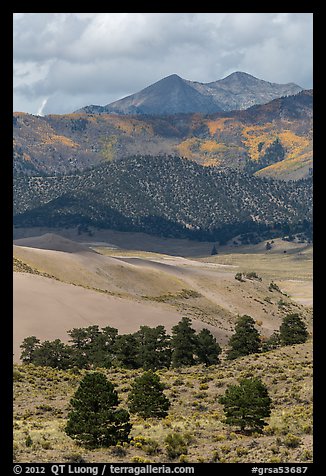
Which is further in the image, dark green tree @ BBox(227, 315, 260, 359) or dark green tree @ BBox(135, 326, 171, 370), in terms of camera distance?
dark green tree @ BBox(227, 315, 260, 359)

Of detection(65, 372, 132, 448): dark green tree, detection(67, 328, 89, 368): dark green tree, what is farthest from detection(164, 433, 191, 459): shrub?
detection(67, 328, 89, 368): dark green tree

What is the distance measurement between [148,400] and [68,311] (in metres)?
56.3

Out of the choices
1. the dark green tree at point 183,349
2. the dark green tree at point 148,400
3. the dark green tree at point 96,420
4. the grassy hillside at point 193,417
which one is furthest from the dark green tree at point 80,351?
the dark green tree at point 96,420

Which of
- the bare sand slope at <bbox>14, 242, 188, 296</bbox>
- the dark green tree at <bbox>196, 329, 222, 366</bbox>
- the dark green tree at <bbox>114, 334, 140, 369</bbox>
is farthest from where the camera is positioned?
the bare sand slope at <bbox>14, 242, 188, 296</bbox>

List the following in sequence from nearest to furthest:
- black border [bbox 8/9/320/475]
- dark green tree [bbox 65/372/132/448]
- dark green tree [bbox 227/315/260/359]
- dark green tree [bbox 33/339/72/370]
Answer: black border [bbox 8/9/320/475] → dark green tree [bbox 65/372/132/448] → dark green tree [bbox 33/339/72/370] → dark green tree [bbox 227/315/260/359]

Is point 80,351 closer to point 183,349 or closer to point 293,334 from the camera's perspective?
point 183,349

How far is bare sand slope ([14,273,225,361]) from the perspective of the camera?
8144cm

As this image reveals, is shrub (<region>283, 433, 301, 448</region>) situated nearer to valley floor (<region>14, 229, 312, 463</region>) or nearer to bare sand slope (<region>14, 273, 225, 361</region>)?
valley floor (<region>14, 229, 312, 463</region>)

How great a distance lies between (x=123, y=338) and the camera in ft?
195

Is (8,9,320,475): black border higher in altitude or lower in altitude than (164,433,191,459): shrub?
higher

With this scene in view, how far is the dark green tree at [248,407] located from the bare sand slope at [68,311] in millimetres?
47432

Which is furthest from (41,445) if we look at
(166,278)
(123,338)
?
(166,278)

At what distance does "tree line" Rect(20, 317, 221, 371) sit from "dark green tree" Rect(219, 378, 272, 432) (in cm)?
2258
